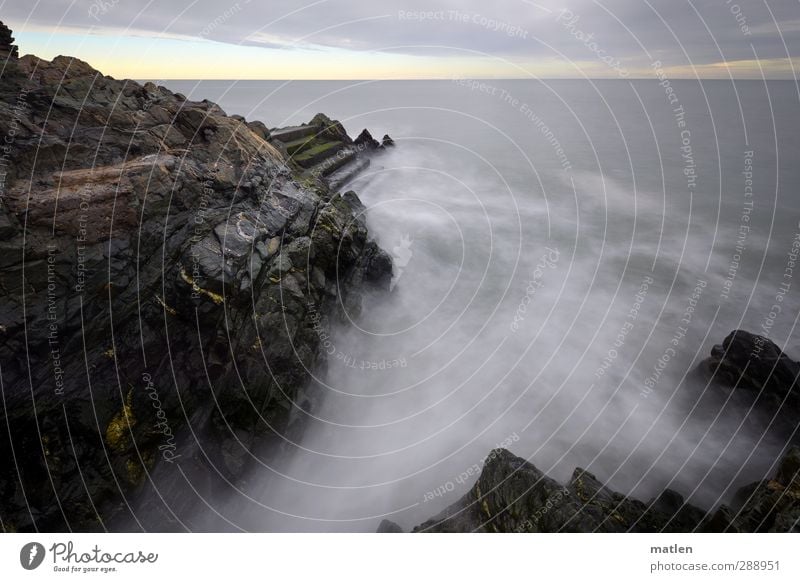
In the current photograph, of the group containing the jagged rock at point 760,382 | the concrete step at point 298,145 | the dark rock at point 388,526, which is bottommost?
the dark rock at point 388,526

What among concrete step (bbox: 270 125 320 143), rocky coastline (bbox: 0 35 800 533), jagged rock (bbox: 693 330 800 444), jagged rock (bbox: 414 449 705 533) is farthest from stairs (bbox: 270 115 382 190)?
jagged rock (bbox: 693 330 800 444)

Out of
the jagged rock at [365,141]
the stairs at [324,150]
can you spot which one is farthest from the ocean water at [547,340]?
the jagged rock at [365,141]

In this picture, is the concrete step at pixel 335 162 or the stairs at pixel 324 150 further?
the concrete step at pixel 335 162

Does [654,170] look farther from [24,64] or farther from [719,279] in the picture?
[24,64]

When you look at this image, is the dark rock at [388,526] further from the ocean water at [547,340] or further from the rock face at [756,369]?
the rock face at [756,369]

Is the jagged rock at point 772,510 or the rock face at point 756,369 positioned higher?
the rock face at point 756,369

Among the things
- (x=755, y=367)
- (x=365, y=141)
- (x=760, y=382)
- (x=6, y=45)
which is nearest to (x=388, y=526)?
(x=760, y=382)
